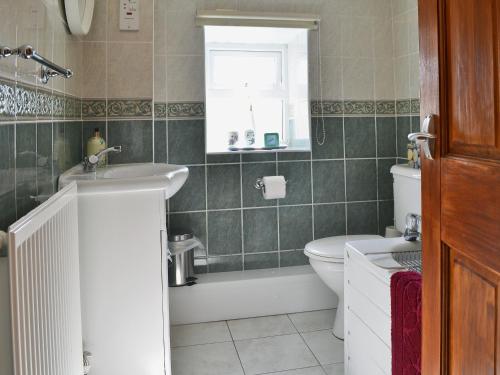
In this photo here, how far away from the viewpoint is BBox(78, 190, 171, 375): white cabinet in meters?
1.57

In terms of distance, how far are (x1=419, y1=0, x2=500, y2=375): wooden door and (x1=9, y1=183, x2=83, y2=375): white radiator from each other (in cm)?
80

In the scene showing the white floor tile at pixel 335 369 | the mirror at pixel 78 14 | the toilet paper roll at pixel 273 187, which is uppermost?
the mirror at pixel 78 14

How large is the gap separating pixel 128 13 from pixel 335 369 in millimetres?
2066

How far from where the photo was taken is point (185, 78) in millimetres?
2529

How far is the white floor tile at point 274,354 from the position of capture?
1969 millimetres

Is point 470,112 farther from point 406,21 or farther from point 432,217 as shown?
point 406,21

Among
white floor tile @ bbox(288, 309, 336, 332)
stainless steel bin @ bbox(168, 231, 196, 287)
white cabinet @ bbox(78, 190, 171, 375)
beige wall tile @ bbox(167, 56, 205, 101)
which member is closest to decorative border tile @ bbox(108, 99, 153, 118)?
beige wall tile @ bbox(167, 56, 205, 101)

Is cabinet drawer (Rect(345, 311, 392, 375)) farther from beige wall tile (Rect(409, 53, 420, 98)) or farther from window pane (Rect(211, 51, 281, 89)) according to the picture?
window pane (Rect(211, 51, 281, 89))

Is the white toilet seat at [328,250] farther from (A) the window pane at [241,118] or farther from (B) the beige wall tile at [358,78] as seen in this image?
(B) the beige wall tile at [358,78]

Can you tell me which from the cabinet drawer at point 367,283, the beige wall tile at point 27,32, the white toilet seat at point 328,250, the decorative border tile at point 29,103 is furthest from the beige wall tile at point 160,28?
the cabinet drawer at point 367,283

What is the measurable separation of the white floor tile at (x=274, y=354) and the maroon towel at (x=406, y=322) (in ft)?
2.67

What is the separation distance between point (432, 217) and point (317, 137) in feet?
6.17

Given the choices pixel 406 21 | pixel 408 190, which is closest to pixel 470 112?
pixel 408 190

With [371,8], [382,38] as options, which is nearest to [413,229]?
[382,38]
